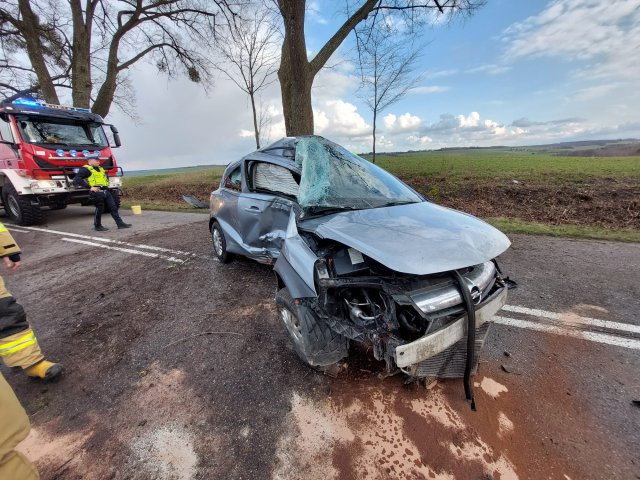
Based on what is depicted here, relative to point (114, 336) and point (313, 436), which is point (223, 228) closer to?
point (114, 336)

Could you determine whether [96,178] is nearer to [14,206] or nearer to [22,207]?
[22,207]

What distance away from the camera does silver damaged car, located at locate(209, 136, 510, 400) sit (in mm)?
1805

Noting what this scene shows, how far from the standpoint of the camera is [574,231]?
5.74 m

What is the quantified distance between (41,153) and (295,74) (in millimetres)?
6960

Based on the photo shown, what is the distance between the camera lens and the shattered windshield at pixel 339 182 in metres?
2.68

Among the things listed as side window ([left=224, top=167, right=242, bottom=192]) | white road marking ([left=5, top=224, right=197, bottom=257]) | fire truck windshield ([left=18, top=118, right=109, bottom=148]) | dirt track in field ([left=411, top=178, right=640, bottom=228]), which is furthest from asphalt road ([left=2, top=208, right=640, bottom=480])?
fire truck windshield ([left=18, top=118, right=109, bottom=148])

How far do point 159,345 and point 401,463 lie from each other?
2330 mm

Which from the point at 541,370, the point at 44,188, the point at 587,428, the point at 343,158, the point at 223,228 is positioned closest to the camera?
the point at 587,428

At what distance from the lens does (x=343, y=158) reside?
325cm

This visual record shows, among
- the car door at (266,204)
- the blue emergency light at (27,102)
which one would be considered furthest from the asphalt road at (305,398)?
the blue emergency light at (27,102)

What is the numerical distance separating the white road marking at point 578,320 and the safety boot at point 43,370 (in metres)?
4.22

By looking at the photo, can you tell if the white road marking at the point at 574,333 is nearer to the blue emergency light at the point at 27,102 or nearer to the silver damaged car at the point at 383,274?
the silver damaged car at the point at 383,274

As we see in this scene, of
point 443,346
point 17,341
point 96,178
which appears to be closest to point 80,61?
point 96,178

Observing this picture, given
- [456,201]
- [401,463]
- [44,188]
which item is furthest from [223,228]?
[456,201]
